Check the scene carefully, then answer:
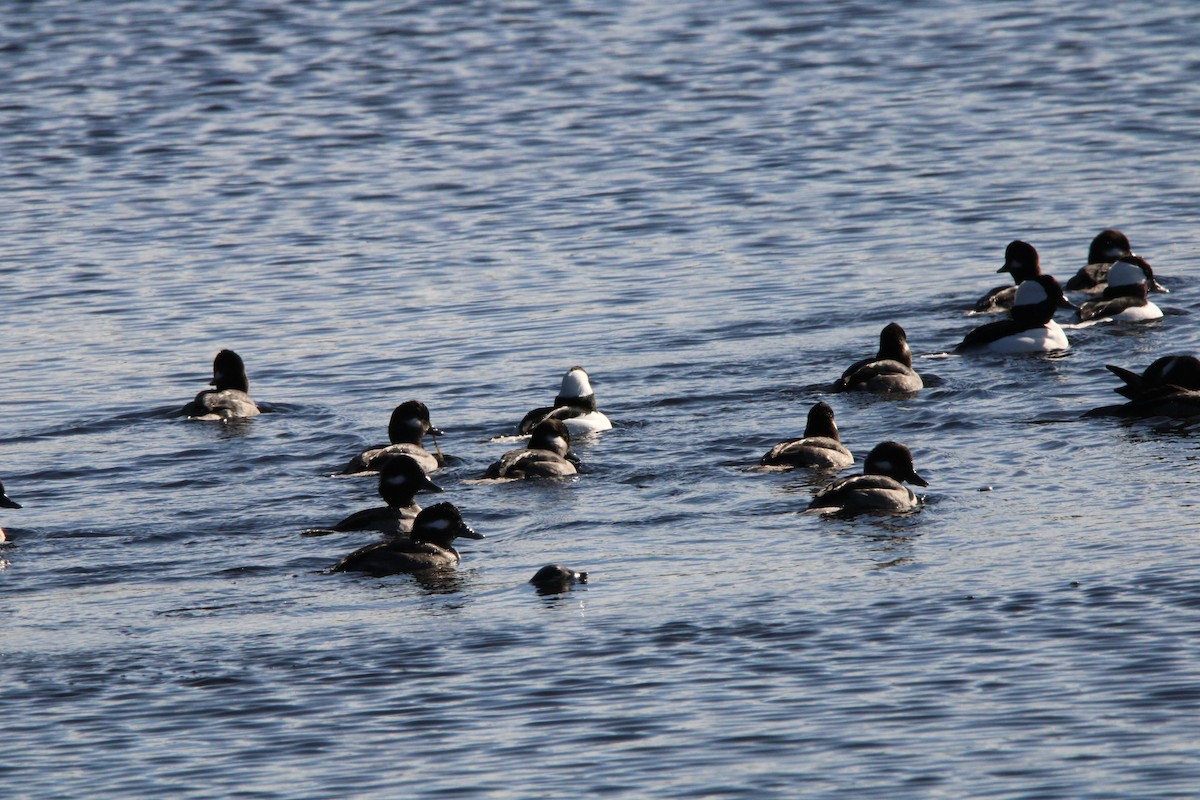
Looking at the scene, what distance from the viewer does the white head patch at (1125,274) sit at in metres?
22.5

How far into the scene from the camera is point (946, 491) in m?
16.2

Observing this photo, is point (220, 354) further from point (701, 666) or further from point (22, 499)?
point (701, 666)

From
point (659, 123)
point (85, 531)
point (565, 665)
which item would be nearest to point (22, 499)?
point (85, 531)

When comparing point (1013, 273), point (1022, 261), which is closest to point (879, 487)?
point (1022, 261)

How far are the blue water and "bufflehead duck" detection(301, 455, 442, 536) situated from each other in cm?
20

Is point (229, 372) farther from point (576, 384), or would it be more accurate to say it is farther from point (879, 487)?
point (879, 487)

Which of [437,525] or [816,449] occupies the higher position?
[437,525]

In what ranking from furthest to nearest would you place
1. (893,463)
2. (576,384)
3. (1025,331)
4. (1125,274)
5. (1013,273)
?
(1013,273), (1125,274), (1025,331), (576,384), (893,463)

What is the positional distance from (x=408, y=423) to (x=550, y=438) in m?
1.45

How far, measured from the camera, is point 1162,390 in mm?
18250

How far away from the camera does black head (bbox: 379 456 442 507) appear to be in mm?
16234

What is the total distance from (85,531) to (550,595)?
4463mm

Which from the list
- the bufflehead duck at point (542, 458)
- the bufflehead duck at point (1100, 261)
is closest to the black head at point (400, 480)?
the bufflehead duck at point (542, 458)

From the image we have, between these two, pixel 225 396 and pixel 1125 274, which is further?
pixel 1125 274
